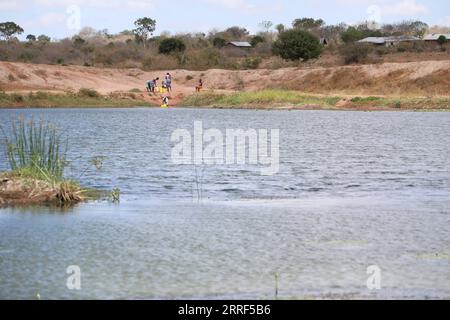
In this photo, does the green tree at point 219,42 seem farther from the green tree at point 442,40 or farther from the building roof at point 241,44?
the green tree at point 442,40

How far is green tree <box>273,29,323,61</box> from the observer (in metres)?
92.2

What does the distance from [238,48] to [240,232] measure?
10479cm

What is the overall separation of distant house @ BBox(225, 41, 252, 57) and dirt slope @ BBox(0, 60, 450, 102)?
26.5 m

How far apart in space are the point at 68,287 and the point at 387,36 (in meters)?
118

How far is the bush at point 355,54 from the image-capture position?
3472 inches

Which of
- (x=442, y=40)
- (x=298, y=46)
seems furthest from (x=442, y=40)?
(x=298, y=46)

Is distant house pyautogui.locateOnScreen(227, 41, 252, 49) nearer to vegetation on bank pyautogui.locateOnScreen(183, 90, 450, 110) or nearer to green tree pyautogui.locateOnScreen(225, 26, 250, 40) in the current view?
green tree pyautogui.locateOnScreen(225, 26, 250, 40)

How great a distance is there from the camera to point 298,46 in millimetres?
92750

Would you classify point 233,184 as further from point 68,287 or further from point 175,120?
point 175,120

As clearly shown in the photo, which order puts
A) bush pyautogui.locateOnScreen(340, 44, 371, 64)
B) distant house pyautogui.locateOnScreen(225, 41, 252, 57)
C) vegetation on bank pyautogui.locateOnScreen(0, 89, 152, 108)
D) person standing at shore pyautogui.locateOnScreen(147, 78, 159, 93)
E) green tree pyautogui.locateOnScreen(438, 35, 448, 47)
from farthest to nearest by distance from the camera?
distant house pyautogui.locateOnScreen(225, 41, 252, 57)
green tree pyautogui.locateOnScreen(438, 35, 448, 47)
bush pyautogui.locateOnScreen(340, 44, 371, 64)
person standing at shore pyautogui.locateOnScreen(147, 78, 159, 93)
vegetation on bank pyautogui.locateOnScreen(0, 89, 152, 108)

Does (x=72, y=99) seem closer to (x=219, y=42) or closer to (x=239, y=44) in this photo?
(x=219, y=42)

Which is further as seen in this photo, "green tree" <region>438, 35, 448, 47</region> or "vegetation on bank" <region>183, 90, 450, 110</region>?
"green tree" <region>438, 35, 448, 47</region>

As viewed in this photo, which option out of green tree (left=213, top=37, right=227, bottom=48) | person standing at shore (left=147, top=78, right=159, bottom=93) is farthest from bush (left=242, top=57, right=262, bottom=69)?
green tree (left=213, top=37, right=227, bottom=48)
